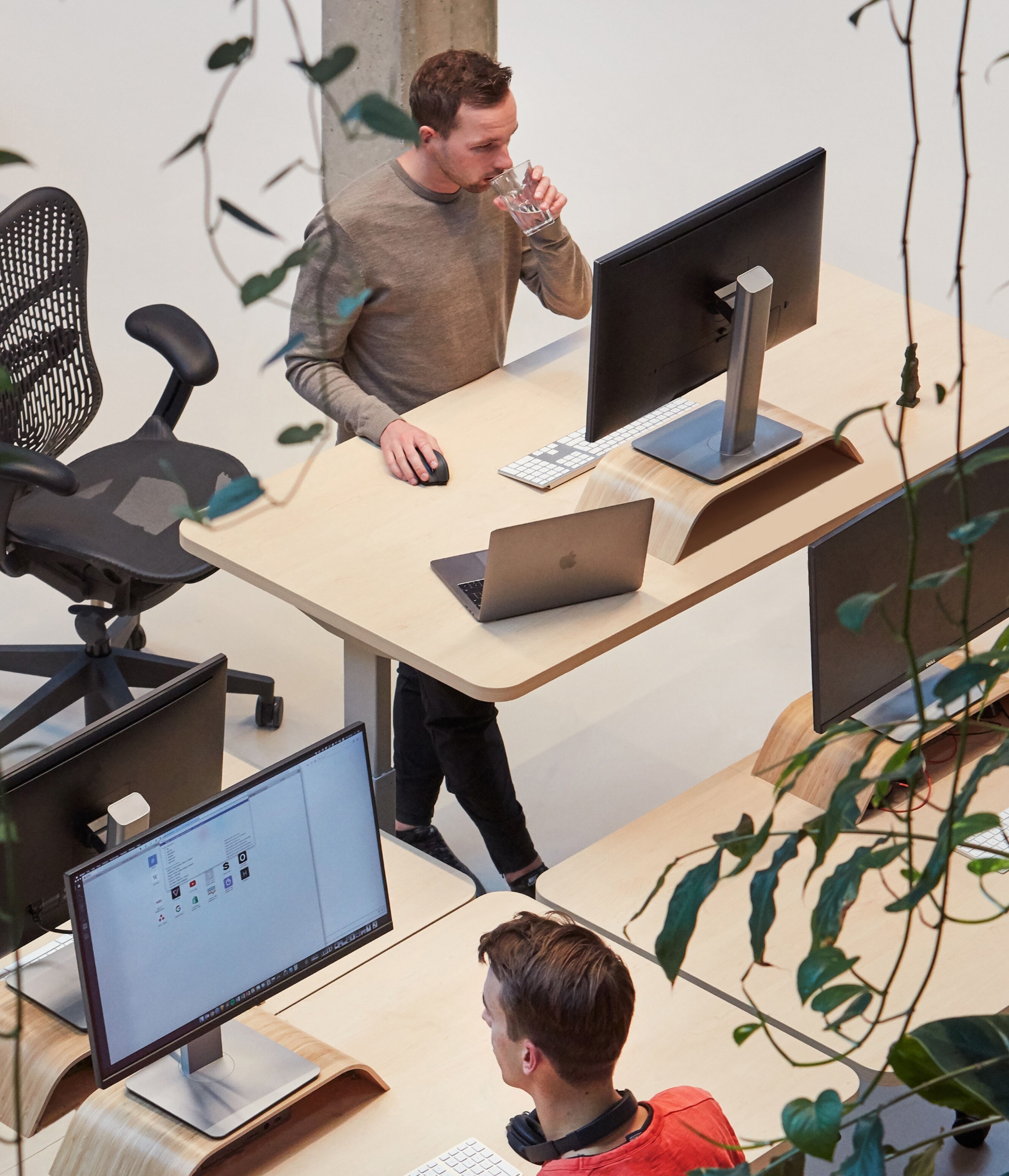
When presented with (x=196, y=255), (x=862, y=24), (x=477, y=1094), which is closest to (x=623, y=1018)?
(x=477, y=1094)

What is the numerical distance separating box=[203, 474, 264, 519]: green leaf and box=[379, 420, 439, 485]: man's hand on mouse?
2290mm

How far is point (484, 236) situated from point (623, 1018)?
1.94m

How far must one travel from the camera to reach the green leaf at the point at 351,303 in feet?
2.35

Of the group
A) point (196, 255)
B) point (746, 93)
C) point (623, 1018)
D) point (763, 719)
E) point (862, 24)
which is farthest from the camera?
point (746, 93)

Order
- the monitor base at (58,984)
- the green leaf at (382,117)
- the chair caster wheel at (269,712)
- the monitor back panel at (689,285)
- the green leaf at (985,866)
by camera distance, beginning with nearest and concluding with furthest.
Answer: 1. the green leaf at (382,117)
2. the green leaf at (985,866)
3. the monitor base at (58,984)
4. the monitor back panel at (689,285)
5. the chair caster wheel at (269,712)

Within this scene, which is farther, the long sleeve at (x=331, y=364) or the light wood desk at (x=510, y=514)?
the long sleeve at (x=331, y=364)

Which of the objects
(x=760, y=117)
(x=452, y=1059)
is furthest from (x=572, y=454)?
(x=760, y=117)

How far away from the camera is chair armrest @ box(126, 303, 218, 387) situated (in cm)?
350

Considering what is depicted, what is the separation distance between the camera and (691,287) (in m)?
2.79

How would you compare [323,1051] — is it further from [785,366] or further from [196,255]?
[196,255]

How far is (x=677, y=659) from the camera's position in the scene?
4.07 m

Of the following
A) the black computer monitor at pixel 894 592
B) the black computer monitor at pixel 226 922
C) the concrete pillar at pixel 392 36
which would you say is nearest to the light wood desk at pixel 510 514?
the black computer monitor at pixel 894 592

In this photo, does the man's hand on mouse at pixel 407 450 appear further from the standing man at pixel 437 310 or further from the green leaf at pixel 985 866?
the green leaf at pixel 985 866

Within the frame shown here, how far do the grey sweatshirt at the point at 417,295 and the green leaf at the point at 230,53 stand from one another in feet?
7.66
